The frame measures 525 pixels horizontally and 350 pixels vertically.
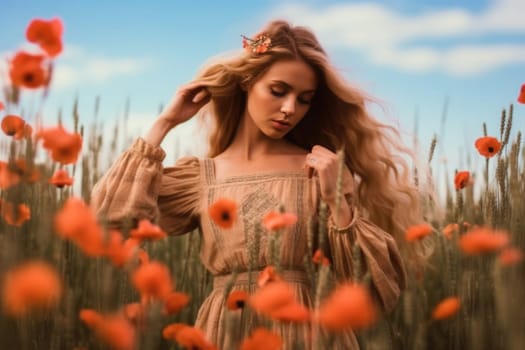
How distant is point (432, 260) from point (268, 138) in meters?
0.79

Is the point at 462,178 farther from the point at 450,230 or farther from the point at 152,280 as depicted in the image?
the point at 152,280

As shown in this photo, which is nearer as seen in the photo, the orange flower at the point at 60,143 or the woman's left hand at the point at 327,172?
the orange flower at the point at 60,143

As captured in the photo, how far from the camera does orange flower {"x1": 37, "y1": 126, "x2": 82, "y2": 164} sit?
1.26 metres

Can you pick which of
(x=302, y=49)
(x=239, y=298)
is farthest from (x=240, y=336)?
(x=302, y=49)

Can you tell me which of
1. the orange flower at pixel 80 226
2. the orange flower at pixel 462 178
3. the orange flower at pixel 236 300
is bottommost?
the orange flower at pixel 236 300

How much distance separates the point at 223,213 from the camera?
1.58m

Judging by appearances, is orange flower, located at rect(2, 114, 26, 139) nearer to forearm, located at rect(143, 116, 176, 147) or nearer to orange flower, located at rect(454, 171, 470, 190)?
forearm, located at rect(143, 116, 176, 147)

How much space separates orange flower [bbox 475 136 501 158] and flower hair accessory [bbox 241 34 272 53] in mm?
780

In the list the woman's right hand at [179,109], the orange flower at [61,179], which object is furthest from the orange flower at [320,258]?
the woman's right hand at [179,109]

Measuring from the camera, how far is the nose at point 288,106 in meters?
2.06

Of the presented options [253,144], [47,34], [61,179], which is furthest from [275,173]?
[47,34]

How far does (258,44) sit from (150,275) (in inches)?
54.9

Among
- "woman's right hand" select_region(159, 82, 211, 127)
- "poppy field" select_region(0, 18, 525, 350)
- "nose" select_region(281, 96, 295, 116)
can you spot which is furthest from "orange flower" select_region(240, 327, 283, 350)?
"woman's right hand" select_region(159, 82, 211, 127)

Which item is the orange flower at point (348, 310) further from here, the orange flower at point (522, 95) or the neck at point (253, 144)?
the orange flower at point (522, 95)
